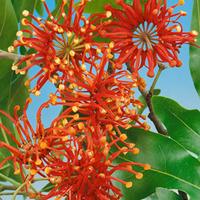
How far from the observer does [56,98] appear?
4.69 feet

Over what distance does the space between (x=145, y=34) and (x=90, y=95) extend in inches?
9.4

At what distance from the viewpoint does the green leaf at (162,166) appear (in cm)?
145

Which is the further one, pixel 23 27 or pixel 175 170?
pixel 23 27

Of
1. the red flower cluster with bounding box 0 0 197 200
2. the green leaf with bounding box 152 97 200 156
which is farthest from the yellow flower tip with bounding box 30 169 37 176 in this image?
the green leaf with bounding box 152 97 200 156

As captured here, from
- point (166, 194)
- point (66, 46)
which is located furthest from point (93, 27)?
point (166, 194)

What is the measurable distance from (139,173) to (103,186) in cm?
9

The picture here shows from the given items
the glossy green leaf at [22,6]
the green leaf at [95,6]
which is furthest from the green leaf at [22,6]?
the green leaf at [95,6]

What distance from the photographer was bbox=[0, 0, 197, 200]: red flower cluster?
138cm

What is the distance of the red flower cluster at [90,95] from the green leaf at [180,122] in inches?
2.4

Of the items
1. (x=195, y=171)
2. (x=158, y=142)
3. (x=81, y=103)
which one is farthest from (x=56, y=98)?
(x=195, y=171)

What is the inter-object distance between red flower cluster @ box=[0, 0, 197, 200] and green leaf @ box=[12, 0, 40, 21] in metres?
0.15

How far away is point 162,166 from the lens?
1.46 m

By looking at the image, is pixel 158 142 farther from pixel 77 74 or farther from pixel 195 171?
pixel 77 74

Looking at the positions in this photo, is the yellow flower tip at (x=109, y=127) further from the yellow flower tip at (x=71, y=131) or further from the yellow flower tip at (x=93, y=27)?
the yellow flower tip at (x=93, y=27)
